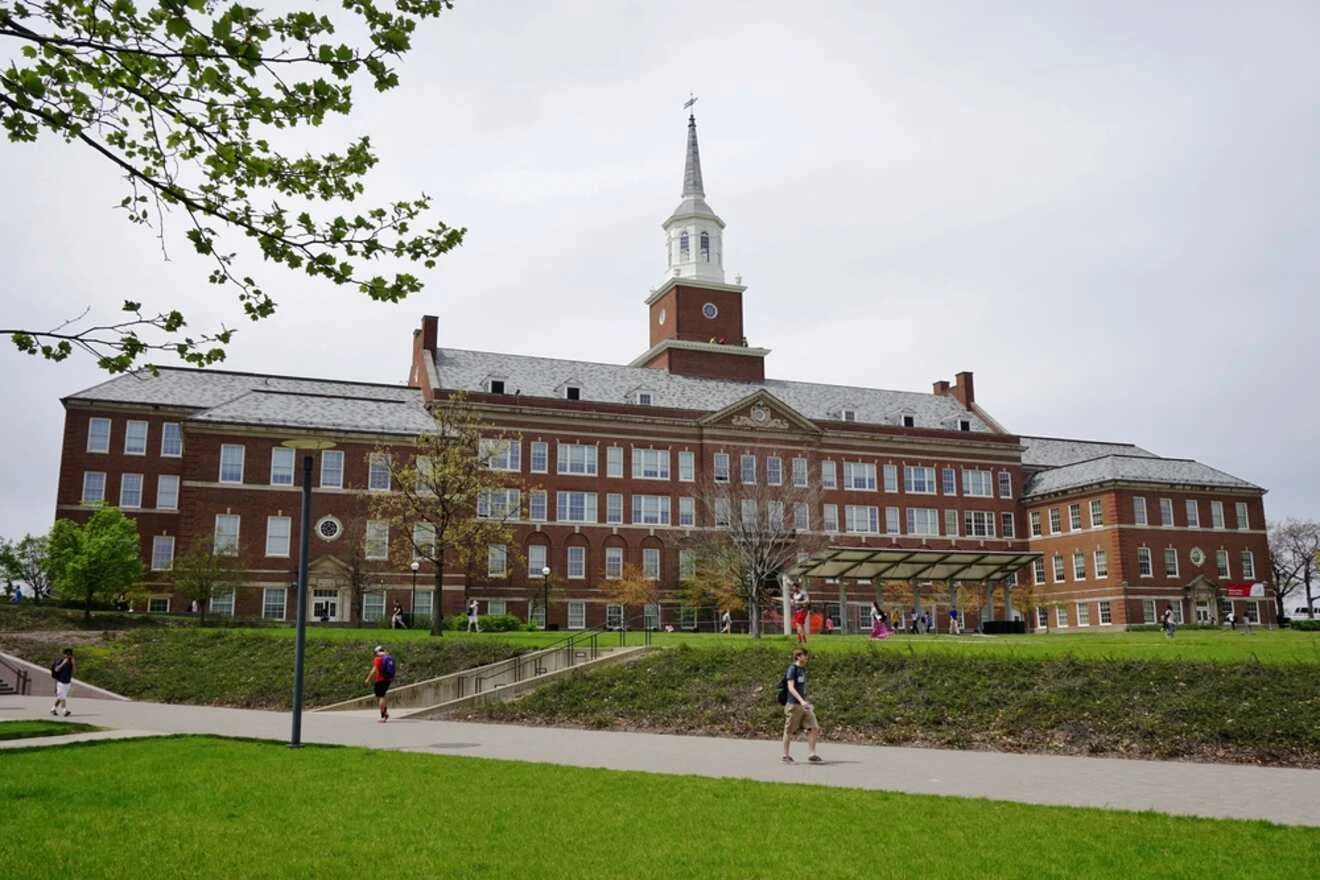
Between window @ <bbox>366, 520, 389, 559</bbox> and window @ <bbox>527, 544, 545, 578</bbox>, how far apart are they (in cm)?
911

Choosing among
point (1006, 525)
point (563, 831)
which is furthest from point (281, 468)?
point (563, 831)

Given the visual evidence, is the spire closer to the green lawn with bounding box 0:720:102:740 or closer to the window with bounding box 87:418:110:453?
the window with bounding box 87:418:110:453

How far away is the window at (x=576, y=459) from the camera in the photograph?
66812 millimetres

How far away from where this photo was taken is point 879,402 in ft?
262

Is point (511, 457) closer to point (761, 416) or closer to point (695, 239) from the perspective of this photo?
point (761, 416)

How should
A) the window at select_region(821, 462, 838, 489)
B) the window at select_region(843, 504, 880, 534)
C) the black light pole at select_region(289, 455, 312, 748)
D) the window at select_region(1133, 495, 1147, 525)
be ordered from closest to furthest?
the black light pole at select_region(289, 455, 312, 748) → the window at select_region(1133, 495, 1147, 525) → the window at select_region(821, 462, 838, 489) → the window at select_region(843, 504, 880, 534)

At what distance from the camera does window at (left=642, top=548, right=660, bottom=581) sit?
66.9m

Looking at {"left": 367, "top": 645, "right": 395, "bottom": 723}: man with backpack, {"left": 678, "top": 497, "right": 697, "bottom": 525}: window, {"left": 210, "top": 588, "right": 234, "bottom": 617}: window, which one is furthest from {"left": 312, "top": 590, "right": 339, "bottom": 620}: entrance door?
{"left": 367, "top": 645, "right": 395, "bottom": 723}: man with backpack

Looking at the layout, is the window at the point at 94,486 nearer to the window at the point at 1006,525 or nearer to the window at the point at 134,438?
the window at the point at 134,438

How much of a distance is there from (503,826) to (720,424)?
6014cm

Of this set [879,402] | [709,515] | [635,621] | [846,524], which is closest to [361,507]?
[635,621]

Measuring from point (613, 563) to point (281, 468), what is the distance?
1977 cm

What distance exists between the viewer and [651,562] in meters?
67.3

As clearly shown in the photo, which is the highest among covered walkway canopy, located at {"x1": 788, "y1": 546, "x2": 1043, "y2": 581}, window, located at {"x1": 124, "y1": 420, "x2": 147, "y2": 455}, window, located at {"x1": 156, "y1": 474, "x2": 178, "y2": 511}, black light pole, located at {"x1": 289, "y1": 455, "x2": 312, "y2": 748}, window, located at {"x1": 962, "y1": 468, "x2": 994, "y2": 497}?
window, located at {"x1": 124, "y1": 420, "x2": 147, "y2": 455}
